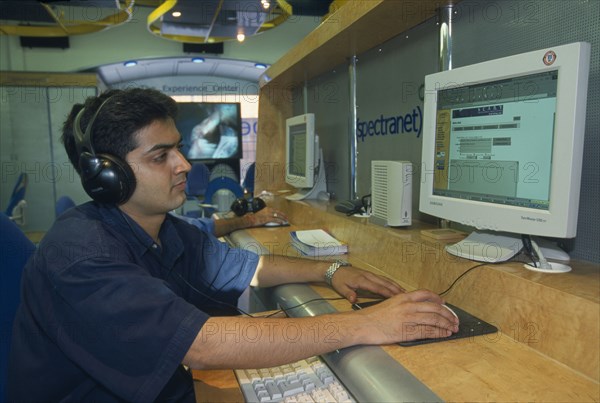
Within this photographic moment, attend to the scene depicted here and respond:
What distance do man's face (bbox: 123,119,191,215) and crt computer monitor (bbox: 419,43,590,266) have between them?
64 cm

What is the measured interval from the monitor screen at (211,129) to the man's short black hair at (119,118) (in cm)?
587

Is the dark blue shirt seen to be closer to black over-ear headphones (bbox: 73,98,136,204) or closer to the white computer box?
black over-ear headphones (bbox: 73,98,136,204)

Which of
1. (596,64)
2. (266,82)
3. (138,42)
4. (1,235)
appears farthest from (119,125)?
(138,42)

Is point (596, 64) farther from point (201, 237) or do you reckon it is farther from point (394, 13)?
point (201, 237)

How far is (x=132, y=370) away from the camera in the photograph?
83cm

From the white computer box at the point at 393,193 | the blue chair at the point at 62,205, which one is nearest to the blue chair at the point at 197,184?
the blue chair at the point at 62,205

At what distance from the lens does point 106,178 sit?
38.9 inches

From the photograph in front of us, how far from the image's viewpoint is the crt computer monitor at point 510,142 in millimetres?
820

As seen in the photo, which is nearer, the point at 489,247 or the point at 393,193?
the point at 489,247

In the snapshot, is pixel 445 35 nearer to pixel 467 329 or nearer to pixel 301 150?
pixel 467 329

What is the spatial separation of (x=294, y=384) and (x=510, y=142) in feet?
2.12

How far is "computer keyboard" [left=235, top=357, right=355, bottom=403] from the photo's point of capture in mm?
836

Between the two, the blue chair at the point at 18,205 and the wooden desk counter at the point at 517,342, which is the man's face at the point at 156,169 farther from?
the blue chair at the point at 18,205

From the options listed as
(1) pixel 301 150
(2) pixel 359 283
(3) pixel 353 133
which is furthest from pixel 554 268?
(1) pixel 301 150
